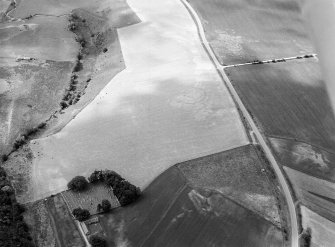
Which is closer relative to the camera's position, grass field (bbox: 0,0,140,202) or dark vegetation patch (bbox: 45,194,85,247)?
dark vegetation patch (bbox: 45,194,85,247)

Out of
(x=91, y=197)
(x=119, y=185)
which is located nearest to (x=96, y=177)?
(x=91, y=197)

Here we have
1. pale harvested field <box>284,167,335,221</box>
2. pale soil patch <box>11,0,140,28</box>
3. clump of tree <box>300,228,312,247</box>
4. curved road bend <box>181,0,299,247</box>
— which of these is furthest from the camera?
pale soil patch <box>11,0,140,28</box>

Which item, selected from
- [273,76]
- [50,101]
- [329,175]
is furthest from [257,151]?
A: [50,101]

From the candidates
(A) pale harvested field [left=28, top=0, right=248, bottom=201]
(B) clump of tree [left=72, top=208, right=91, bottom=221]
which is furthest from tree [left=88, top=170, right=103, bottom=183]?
(B) clump of tree [left=72, top=208, right=91, bottom=221]

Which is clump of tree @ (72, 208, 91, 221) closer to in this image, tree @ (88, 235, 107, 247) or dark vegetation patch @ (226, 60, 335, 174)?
tree @ (88, 235, 107, 247)

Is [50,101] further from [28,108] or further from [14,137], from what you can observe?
[14,137]

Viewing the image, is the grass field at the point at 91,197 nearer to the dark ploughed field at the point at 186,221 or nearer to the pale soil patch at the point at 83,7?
the dark ploughed field at the point at 186,221

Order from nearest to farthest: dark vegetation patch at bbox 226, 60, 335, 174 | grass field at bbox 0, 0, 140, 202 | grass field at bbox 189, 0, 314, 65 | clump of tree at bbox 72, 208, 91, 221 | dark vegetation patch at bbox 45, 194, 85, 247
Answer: dark vegetation patch at bbox 45, 194, 85, 247, clump of tree at bbox 72, 208, 91, 221, dark vegetation patch at bbox 226, 60, 335, 174, grass field at bbox 0, 0, 140, 202, grass field at bbox 189, 0, 314, 65

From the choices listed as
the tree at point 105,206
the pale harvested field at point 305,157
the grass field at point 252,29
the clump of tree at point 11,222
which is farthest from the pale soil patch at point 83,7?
the tree at point 105,206
